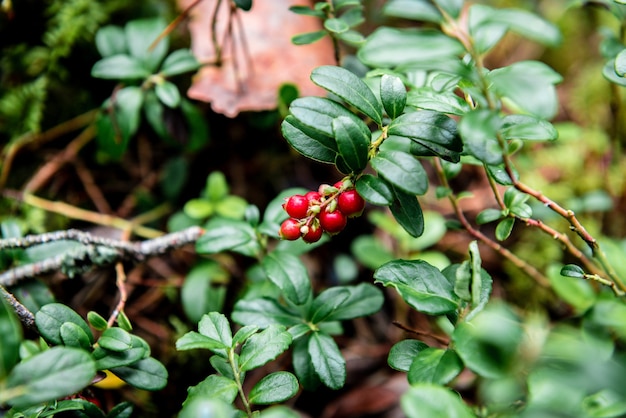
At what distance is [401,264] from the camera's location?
54.4 inches

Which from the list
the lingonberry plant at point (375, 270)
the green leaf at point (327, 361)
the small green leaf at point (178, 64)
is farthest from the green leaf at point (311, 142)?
the small green leaf at point (178, 64)

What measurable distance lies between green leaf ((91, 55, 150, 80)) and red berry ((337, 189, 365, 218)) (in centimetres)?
122

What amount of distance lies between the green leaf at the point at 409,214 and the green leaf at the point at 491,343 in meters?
0.30

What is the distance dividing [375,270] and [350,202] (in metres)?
0.30

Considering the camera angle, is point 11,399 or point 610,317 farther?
point 610,317

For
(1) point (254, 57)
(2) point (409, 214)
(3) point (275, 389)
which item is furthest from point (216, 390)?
(1) point (254, 57)

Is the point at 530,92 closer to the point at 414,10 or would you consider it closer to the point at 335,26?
the point at 414,10

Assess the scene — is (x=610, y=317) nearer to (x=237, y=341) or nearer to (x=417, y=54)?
(x=417, y=54)

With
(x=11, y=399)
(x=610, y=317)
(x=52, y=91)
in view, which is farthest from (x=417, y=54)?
(x=52, y=91)

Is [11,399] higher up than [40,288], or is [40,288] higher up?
[11,399]

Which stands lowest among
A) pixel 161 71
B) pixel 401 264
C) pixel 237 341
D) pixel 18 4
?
pixel 237 341

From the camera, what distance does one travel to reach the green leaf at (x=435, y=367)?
118 cm

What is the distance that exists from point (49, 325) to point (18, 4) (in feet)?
5.64

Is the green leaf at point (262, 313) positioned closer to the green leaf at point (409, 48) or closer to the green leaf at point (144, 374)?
the green leaf at point (144, 374)
